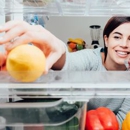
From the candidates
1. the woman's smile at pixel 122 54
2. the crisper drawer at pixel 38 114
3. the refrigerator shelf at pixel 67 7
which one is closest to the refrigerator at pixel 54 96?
the crisper drawer at pixel 38 114

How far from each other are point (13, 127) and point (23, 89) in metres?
0.07

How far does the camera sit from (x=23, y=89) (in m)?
0.37

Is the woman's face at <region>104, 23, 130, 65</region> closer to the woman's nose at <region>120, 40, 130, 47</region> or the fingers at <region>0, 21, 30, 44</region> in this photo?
the woman's nose at <region>120, 40, 130, 47</region>

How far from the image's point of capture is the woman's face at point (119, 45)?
3.25 feet

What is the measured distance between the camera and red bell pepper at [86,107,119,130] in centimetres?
49

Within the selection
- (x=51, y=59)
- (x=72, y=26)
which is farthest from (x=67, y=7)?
(x=72, y=26)

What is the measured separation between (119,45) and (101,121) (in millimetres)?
549

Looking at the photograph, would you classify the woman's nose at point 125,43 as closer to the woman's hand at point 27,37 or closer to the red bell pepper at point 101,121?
the red bell pepper at point 101,121

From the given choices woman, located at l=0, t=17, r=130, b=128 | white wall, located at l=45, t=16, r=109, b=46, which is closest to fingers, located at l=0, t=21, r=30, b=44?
woman, located at l=0, t=17, r=130, b=128

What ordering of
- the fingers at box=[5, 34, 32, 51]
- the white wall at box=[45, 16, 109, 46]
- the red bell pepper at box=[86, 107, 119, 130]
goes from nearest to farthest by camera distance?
1. the fingers at box=[5, 34, 32, 51]
2. the red bell pepper at box=[86, 107, 119, 130]
3. the white wall at box=[45, 16, 109, 46]

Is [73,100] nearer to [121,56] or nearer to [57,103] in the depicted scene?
[57,103]

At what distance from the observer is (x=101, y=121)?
50 cm

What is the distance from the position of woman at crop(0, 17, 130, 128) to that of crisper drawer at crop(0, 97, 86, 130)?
0.05 m

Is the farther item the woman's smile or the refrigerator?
the woman's smile
